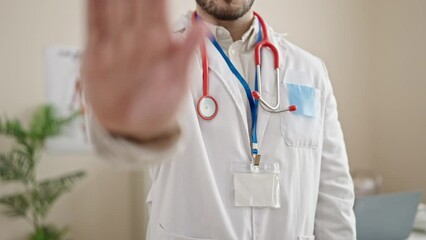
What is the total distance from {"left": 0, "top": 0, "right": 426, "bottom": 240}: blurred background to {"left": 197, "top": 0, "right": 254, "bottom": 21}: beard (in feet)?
4.53

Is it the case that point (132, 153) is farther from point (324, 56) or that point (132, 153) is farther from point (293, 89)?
point (324, 56)

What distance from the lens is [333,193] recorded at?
1236 mm

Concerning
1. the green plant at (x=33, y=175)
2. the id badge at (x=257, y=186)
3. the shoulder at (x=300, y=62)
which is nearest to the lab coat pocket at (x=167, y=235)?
the id badge at (x=257, y=186)

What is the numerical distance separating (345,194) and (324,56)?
1.89m

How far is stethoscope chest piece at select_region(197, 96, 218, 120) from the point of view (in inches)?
41.5

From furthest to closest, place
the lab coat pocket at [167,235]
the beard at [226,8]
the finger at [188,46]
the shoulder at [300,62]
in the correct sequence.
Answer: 1. the shoulder at [300,62]
2. the beard at [226,8]
3. the lab coat pocket at [167,235]
4. the finger at [188,46]

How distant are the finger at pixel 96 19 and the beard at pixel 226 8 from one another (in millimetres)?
783

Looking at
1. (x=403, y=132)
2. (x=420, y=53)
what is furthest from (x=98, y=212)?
(x=420, y=53)

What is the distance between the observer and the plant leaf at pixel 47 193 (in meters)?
2.29

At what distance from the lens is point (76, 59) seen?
260 centimetres

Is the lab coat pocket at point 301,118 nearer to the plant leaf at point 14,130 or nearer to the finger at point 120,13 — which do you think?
the finger at point 120,13

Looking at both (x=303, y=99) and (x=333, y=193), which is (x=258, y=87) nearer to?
(x=303, y=99)

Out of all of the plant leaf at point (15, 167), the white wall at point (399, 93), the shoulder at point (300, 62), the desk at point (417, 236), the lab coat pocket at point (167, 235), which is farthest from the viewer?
the white wall at point (399, 93)

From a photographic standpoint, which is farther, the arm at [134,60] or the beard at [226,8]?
the beard at [226,8]
